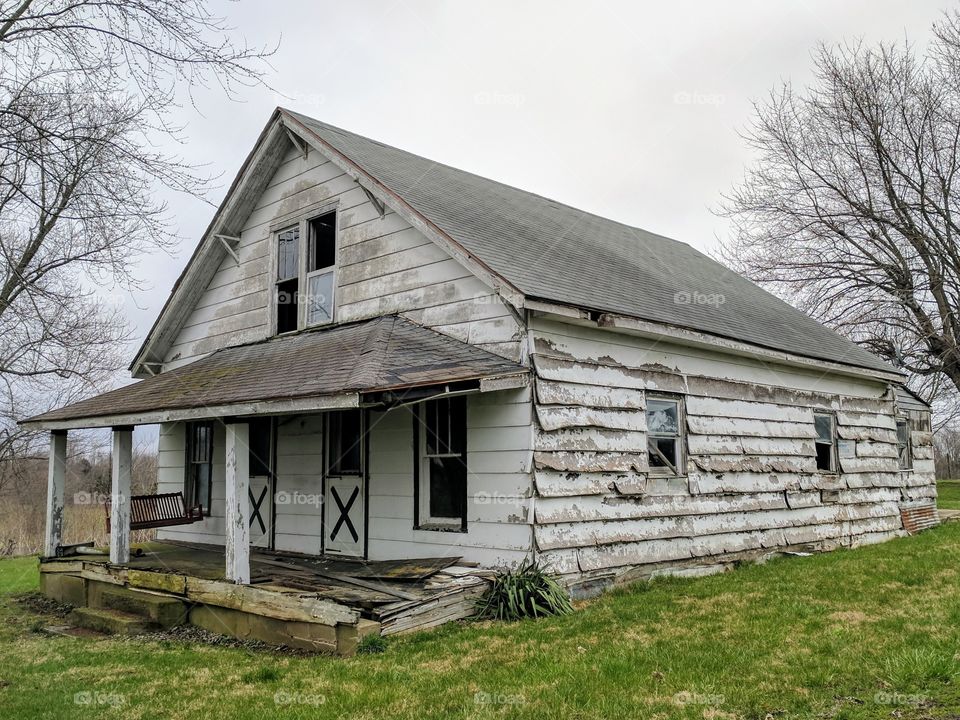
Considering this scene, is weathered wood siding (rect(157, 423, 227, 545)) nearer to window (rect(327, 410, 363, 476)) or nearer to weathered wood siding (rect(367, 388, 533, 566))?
window (rect(327, 410, 363, 476))

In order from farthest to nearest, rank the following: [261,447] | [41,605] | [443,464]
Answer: [261,447] → [41,605] → [443,464]

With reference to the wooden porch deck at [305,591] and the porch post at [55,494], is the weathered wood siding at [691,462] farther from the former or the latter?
the porch post at [55,494]

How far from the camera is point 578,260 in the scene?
1115 centimetres

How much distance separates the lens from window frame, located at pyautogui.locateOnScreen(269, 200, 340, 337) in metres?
11.3

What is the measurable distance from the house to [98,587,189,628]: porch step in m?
0.83

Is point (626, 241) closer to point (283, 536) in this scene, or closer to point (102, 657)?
point (283, 536)

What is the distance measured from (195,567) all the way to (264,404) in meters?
3.16

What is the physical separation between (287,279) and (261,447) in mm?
2725

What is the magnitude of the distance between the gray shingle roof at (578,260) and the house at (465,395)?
0.08 m

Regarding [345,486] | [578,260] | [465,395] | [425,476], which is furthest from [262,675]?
[578,260]

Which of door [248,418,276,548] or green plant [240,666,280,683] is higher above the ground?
door [248,418,276,548]

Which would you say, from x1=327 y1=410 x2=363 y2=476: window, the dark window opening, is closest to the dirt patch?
x1=327 y1=410 x2=363 y2=476: window

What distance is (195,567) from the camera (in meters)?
9.80

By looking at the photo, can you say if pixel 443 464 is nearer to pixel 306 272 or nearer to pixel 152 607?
pixel 152 607
